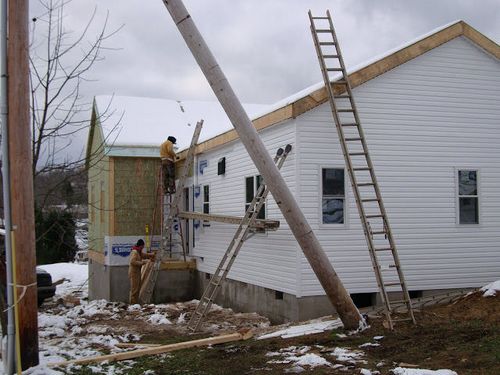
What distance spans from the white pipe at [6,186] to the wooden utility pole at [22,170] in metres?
0.06

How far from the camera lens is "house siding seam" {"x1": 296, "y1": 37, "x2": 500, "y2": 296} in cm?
1263

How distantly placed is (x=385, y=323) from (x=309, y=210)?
10.1 feet

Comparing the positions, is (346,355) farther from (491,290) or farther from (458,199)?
(458,199)

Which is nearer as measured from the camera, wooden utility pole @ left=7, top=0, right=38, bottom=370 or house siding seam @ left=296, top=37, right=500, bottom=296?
wooden utility pole @ left=7, top=0, right=38, bottom=370

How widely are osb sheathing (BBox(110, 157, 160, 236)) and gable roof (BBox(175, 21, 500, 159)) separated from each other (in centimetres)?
820

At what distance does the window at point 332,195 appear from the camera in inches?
502

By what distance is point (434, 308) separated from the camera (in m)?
11.3

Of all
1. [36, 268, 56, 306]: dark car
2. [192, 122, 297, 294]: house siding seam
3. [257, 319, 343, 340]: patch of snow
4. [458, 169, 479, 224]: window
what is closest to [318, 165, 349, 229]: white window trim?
[192, 122, 297, 294]: house siding seam

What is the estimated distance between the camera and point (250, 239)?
1511 cm

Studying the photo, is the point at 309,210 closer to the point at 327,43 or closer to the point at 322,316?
the point at 322,316

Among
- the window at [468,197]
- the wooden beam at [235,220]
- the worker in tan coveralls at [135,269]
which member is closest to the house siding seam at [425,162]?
the window at [468,197]

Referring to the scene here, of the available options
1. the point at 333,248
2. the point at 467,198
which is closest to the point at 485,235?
the point at 467,198

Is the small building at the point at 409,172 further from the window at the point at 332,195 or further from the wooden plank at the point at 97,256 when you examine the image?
the wooden plank at the point at 97,256

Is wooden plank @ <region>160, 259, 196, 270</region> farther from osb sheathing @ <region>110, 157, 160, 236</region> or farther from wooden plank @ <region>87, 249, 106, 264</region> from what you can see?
wooden plank @ <region>87, 249, 106, 264</region>
